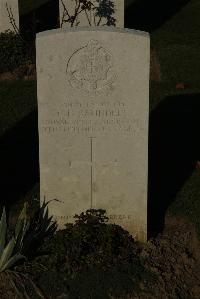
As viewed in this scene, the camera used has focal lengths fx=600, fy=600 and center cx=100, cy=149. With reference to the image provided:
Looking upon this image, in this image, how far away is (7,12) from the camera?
13.4 m

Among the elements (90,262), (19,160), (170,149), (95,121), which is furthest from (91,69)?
(170,149)

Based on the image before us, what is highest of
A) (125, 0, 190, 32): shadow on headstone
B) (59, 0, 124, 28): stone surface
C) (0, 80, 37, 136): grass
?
(125, 0, 190, 32): shadow on headstone

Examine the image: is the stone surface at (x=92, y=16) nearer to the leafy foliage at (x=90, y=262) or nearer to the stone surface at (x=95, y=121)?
the stone surface at (x=95, y=121)

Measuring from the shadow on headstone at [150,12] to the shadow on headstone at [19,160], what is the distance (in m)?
6.44

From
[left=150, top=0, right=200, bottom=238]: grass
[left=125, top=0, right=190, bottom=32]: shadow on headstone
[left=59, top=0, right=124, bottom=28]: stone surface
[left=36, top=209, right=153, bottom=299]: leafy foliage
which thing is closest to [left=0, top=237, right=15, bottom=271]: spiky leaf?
Answer: [left=36, top=209, right=153, bottom=299]: leafy foliage

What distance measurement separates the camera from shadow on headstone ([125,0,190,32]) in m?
15.9

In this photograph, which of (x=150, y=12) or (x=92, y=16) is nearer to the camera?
(x=92, y=16)

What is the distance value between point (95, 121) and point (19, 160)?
2784mm

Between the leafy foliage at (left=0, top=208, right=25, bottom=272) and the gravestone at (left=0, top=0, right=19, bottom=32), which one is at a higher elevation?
the gravestone at (left=0, top=0, right=19, bottom=32)

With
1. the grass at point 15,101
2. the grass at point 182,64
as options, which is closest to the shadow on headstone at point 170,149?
the grass at point 182,64

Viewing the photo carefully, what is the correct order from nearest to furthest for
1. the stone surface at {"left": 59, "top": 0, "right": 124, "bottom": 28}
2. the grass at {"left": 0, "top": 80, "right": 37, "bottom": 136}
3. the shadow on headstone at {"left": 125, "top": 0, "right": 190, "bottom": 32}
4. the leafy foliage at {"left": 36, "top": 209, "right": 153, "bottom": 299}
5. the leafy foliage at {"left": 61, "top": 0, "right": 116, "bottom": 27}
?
the leafy foliage at {"left": 36, "top": 209, "right": 153, "bottom": 299} → the grass at {"left": 0, "top": 80, "right": 37, "bottom": 136} → the leafy foliage at {"left": 61, "top": 0, "right": 116, "bottom": 27} → the stone surface at {"left": 59, "top": 0, "right": 124, "bottom": 28} → the shadow on headstone at {"left": 125, "top": 0, "right": 190, "bottom": 32}

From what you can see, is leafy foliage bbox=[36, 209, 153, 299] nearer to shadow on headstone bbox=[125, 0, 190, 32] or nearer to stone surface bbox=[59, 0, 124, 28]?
stone surface bbox=[59, 0, 124, 28]

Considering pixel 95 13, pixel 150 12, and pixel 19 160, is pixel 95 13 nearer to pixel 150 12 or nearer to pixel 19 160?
pixel 150 12

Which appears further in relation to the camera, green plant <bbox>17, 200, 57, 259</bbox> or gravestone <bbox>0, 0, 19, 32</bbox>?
gravestone <bbox>0, 0, 19, 32</bbox>
